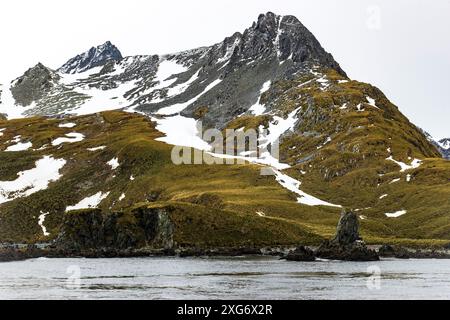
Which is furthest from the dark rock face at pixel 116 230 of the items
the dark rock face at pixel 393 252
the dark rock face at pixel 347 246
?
the dark rock face at pixel 393 252

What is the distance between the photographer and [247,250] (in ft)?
445

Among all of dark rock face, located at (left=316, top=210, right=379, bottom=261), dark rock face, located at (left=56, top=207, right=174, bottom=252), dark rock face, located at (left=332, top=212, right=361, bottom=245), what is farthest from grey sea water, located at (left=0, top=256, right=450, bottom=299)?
dark rock face, located at (left=56, top=207, right=174, bottom=252)

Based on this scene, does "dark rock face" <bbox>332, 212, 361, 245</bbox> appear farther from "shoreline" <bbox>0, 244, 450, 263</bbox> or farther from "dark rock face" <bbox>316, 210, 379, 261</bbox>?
"shoreline" <bbox>0, 244, 450, 263</bbox>

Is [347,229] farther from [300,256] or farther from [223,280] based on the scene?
[223,280]

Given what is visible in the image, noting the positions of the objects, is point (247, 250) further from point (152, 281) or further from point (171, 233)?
point (152, 281)

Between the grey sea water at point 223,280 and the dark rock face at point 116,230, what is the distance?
24.8 meters

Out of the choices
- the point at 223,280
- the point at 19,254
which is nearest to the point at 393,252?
the point at 223,280

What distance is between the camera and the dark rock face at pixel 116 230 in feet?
474

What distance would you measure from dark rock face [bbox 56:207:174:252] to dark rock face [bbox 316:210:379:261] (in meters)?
36.1

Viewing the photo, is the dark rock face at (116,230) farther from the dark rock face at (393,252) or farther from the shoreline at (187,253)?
the dark rock face at (393,252)

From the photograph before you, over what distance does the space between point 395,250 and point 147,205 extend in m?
59.1

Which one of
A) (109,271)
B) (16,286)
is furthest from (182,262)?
(16,286)

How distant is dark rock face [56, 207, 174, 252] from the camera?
145 m
